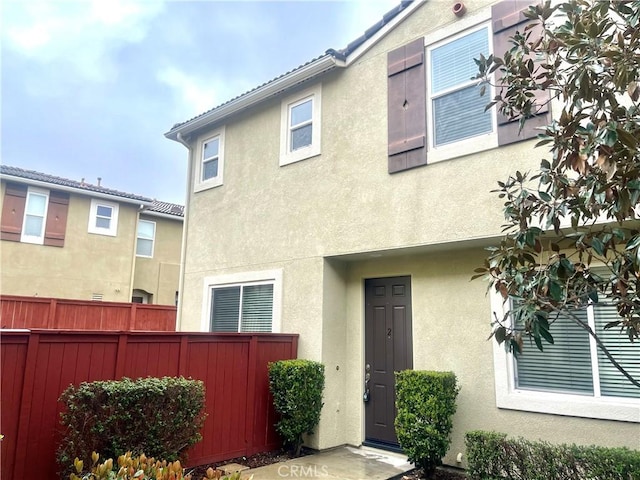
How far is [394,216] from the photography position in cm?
708

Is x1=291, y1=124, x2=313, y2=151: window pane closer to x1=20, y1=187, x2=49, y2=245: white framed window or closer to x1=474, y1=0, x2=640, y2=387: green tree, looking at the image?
x1=474, y1=0, x2=640, y2=387: green tree

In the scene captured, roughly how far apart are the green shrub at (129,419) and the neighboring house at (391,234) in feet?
8.84

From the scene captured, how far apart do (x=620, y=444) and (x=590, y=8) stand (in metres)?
4.87

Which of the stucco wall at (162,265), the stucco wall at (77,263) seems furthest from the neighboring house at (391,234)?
the stucco wall at (162,265)

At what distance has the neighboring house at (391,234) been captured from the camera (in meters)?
6.01

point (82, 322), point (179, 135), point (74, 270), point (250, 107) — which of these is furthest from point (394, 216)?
point (74, 270)

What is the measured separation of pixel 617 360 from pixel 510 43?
455cm

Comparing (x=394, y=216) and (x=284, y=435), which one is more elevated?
(x=394, y=216)

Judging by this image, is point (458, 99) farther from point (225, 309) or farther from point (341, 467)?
point (225, 309)

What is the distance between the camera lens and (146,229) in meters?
21.2

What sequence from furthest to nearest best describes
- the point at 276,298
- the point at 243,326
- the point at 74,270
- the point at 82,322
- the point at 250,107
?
the point at 74,270 → the point at 82,322 → the point at 250,107 → the point at 243,326 → the point at 276,298

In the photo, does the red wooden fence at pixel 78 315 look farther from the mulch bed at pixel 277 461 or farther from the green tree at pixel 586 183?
the green tree at pixel 586 183

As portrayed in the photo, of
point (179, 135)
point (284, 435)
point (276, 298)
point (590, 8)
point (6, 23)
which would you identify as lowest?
point (284, 435)

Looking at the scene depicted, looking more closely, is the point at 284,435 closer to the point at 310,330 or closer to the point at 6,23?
the point at 310,330
